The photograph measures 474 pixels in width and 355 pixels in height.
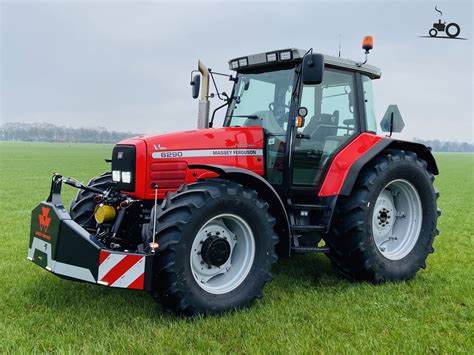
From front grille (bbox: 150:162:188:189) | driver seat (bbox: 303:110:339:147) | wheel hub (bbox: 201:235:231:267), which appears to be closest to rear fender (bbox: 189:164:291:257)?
front grille (bbox: 150:162:188:189)

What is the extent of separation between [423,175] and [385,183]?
0.69m

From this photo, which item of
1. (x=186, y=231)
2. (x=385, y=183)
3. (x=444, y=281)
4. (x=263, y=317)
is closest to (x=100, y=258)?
(x=186, y=231)

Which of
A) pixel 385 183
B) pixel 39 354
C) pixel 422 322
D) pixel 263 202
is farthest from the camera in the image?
pixel 385 183

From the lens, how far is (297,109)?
5.23 m

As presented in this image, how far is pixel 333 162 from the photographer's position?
18.1ft

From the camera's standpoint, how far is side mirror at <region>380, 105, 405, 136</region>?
635 centimetres

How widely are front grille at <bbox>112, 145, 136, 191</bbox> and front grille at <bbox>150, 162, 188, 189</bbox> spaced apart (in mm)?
196

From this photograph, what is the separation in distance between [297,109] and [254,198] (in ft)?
4.10

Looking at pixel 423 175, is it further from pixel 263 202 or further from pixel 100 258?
pixel 100 258

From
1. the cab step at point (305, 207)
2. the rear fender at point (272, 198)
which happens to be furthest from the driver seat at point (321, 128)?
the rear fender at point (272, 198)

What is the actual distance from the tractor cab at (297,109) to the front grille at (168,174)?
1.03 m

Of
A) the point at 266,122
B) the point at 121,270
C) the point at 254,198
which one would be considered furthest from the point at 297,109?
the point at 121,270

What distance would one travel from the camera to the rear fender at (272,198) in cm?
468

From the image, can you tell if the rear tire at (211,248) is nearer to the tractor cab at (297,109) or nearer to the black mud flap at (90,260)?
the black mud flap at (90,260)
